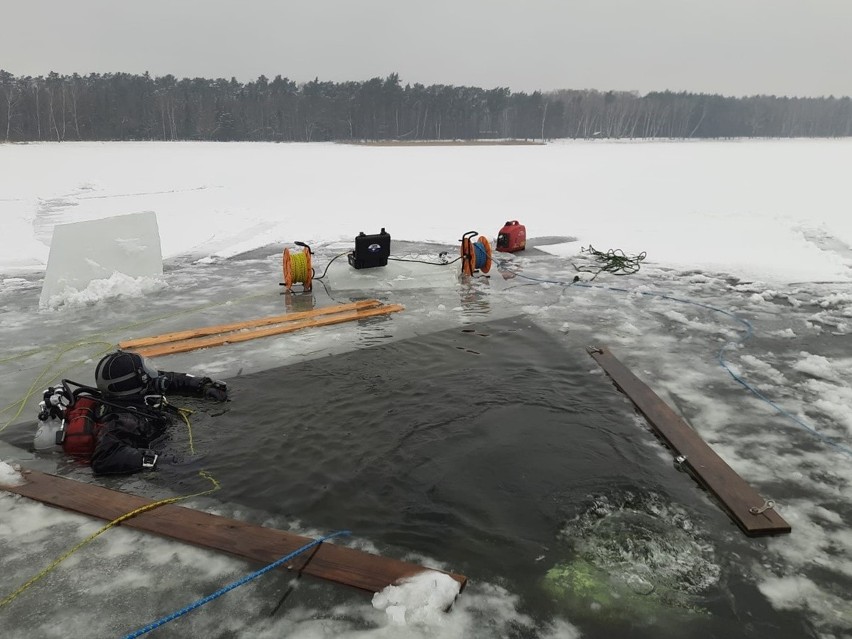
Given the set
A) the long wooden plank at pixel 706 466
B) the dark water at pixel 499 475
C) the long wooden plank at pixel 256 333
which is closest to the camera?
the dark water at pixel 499 475

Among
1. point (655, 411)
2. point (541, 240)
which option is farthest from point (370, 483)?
point (541, 240)

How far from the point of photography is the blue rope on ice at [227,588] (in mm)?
2561

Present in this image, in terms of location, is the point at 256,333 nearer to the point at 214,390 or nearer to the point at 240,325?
the point at 240,325

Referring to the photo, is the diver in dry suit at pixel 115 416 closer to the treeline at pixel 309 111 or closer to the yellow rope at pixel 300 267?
the yellow rope at pixel 300 267

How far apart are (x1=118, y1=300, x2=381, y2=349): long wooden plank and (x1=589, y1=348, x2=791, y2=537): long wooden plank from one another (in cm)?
376

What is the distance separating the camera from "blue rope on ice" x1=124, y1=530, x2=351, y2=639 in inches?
101

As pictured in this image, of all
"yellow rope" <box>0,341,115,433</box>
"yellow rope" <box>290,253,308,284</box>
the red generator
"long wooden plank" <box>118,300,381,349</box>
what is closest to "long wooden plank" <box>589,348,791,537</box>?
"long wooden plank" <box>118,300,381,349</box>

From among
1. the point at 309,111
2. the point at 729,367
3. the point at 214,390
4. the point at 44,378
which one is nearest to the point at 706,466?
the point at 729,367

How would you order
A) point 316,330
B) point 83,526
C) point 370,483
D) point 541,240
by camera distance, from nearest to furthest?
point 83,526 → point 370,483 → point 316,330 → point 541,240

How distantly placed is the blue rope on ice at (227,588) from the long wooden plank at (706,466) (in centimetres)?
236

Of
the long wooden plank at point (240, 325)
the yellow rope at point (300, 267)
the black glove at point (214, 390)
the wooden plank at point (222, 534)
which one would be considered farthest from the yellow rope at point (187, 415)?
the yellow rope at point (300, 267)

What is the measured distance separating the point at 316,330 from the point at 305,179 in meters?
20.2

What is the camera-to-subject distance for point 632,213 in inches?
665

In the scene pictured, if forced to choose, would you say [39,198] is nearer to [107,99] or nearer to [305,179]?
[305,179]
